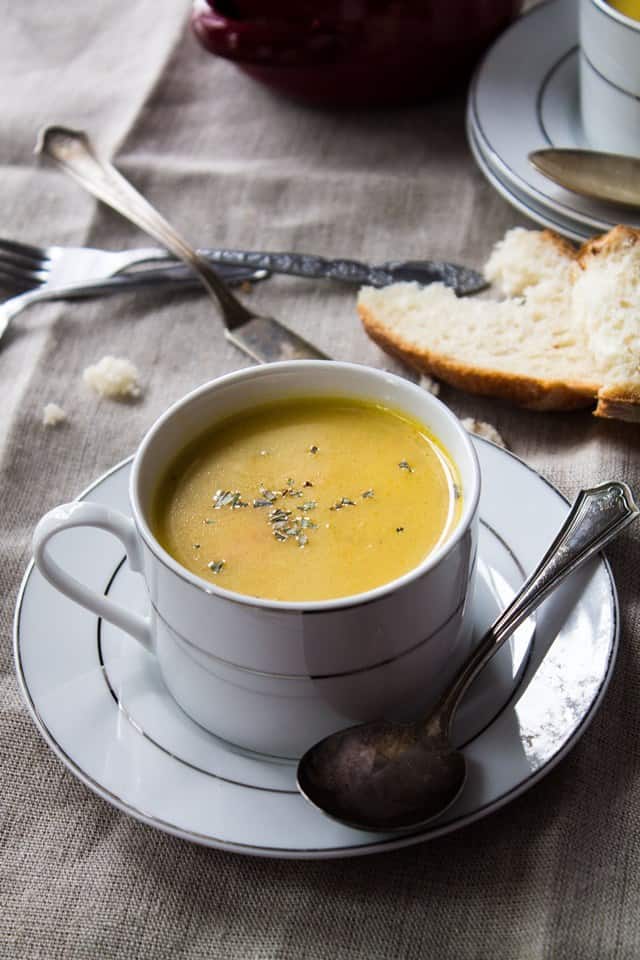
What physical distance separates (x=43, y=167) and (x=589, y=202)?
1.27 meters

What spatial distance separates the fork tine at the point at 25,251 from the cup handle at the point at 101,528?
1049 millimetres

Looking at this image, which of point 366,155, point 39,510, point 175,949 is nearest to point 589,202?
point 366,155

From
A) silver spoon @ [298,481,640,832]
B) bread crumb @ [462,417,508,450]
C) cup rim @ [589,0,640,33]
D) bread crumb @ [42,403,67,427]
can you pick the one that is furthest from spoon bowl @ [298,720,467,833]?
cup rim @ [589,0,640,33]

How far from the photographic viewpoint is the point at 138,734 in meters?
1.27

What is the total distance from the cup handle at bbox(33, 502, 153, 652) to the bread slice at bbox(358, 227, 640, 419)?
0.78m

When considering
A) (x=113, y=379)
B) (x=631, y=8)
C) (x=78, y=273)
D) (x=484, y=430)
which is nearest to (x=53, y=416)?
(x=113, y=379)

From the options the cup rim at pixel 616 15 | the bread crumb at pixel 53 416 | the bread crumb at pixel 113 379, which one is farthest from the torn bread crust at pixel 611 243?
the bread crumb at pixel 53 416

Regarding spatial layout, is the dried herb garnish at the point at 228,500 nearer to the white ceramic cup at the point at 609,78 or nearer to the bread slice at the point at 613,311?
the bread slice at the point at 613,311

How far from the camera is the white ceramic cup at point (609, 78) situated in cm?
186

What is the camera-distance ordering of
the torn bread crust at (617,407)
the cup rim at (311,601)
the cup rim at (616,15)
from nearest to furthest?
1. the cup rim at (311,601)
2. the torn bread crust at (617,407)
3. the cup rim at (616,15)

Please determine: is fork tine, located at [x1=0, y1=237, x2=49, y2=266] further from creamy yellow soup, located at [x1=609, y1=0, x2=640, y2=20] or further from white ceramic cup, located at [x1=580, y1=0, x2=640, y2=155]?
creamy yellow soup, located at [x1=609, y1=0, x2=640, y2=20]

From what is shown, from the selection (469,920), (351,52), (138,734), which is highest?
(351,52)

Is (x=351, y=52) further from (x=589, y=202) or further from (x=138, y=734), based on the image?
(x=138, y=734)

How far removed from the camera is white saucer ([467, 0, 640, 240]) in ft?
6.66
